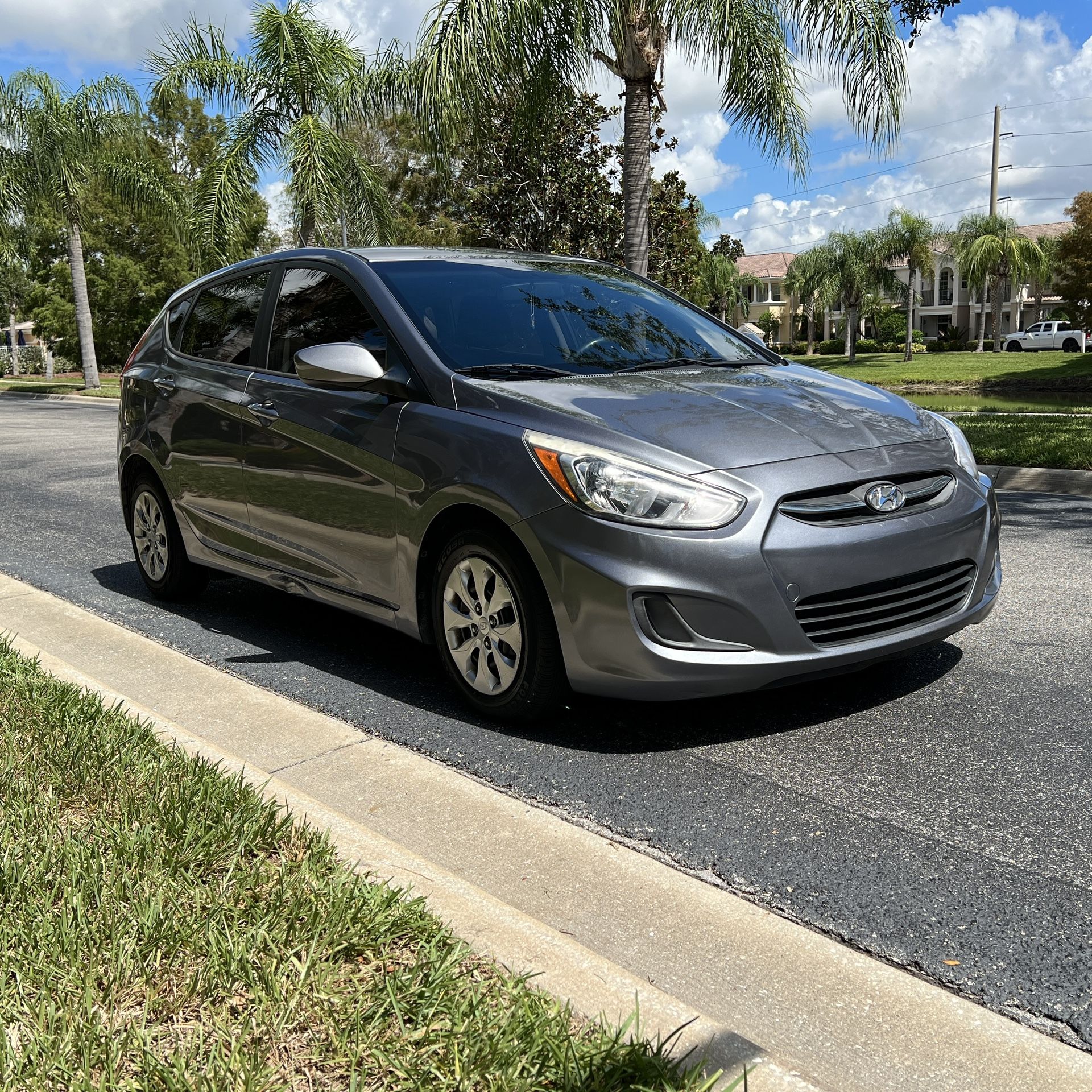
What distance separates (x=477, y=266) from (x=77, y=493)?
708 cm

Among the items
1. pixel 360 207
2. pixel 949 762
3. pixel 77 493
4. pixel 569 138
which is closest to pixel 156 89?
pixel 360 207

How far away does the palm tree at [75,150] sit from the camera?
34312 millimetres

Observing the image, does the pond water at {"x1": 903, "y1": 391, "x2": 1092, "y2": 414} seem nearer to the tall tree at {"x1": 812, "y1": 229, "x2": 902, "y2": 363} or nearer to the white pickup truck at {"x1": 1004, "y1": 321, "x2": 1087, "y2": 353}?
the tall tree at {"x1": 812, "y1": 229, "x2": 902, "y2": 363}

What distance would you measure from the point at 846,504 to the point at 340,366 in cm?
195

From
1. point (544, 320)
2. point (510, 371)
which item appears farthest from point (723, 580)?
point (544, 320)

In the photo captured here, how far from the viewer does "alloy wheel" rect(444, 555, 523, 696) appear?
4.06 meters

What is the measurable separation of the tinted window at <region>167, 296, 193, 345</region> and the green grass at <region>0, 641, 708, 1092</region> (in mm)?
3544

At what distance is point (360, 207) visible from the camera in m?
25.4

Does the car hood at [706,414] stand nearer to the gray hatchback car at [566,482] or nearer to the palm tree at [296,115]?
the gray hatchback car at [566,482]

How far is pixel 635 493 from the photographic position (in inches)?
147

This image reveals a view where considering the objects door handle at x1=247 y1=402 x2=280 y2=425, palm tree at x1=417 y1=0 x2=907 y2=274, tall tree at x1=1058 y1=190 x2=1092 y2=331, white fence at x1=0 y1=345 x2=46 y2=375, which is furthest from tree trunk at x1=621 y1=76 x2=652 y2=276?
white fence at x1=0 y1=345 x2=46 y2=375

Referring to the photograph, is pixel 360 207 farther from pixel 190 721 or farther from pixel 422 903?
pixel 422 903

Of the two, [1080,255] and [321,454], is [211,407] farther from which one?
[1080,255]

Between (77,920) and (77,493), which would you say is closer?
(77,920)
